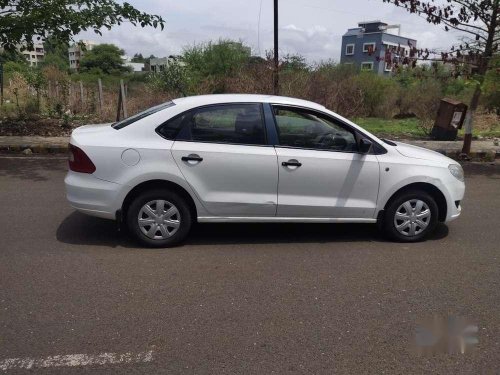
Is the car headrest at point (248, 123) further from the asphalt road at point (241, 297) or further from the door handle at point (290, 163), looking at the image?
the asphalt road at point (241, 297)

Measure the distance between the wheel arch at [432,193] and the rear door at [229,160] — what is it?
1.35 metres

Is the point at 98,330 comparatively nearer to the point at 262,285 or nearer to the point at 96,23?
the point at 262,285

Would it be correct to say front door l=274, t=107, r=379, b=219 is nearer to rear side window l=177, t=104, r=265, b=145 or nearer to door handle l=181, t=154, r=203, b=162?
rear side window l=177, t=104, r=265, b=145

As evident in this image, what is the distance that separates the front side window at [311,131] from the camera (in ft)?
16.5

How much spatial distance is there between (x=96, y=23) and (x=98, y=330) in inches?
341

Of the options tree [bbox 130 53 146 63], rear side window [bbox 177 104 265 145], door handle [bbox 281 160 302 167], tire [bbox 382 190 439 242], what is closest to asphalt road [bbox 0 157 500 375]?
tire [bbox 382 190 439 242]

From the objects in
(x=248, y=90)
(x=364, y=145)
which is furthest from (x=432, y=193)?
(x=248, y=90)

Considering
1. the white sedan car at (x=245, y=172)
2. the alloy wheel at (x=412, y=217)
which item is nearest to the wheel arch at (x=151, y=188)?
the white sedan car at (x=245, y=172)

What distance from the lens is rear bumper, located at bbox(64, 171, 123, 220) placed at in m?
4.74

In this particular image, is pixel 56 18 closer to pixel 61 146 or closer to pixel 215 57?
pixel 61 146

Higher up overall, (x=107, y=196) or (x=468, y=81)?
(x=468, y=81)

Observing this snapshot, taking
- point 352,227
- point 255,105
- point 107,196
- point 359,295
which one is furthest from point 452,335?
point 107,196

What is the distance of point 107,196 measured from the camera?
475 cm

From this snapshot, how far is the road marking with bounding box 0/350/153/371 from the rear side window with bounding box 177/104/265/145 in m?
2.40
